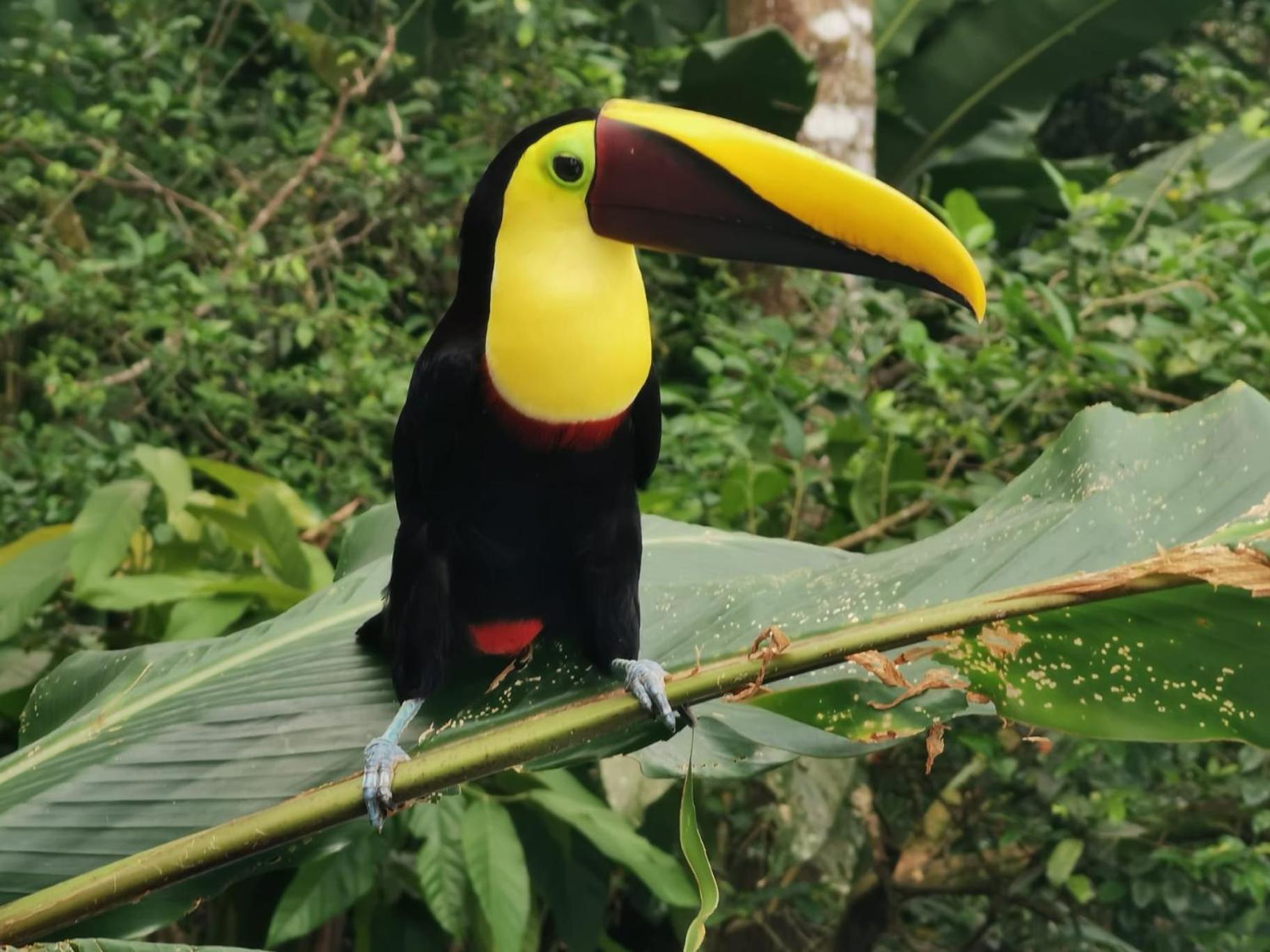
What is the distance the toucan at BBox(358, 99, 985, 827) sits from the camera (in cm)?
81

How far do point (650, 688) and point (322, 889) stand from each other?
0.84 m

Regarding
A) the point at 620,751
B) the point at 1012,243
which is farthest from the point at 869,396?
the point at 1012,243

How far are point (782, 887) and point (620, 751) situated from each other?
3.63ft

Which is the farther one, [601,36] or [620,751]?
[601,36]

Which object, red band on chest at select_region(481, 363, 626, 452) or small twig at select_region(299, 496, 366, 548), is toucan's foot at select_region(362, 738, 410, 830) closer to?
red band on chest at select_region(481, 363, 626, 452)

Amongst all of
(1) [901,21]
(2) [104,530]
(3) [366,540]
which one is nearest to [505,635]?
(3) [366,540]

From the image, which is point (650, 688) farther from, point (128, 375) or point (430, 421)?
point (128, 375)

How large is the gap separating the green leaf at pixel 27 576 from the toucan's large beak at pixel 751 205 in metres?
1.07

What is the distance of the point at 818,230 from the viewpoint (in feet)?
2.84

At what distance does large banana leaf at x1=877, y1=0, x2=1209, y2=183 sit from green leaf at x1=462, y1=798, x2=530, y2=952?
101 inches

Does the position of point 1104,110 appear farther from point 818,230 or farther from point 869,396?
point 818,230

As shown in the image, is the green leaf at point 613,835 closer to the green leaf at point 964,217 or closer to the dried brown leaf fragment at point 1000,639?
the dried brown leaf fragment at point 1000,639

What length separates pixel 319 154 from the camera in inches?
92.7

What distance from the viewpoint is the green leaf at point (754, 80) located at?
245 cm
